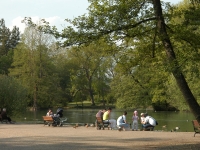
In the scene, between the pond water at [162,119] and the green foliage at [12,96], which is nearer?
the pond water at [162,119]

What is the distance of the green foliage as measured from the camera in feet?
115

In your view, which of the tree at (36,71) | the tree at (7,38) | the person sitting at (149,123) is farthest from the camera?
the tree at (7,38)

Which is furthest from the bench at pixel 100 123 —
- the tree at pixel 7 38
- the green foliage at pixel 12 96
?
the tree at pixel 7 38

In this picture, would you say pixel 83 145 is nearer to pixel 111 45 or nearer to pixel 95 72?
pixel 111 45

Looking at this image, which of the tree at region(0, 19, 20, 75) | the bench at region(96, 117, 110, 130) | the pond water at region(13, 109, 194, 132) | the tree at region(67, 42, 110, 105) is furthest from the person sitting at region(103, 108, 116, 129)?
the tree at region(0, 19, 20, 75)

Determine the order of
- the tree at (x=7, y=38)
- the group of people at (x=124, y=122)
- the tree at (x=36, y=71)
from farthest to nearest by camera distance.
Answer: the tree at (x=7, y=38), the tree at (x=36, y=71), the group of people at (x=124, y=122)

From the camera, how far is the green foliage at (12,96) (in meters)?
35.1

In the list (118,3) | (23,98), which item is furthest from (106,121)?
(23,98)

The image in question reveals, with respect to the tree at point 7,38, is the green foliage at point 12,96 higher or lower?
lower

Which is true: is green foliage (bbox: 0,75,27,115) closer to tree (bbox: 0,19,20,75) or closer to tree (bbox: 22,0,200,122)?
tree (bbox: 22,0,200,122)

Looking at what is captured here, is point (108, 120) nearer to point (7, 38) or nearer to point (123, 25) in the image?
point (123, 25)

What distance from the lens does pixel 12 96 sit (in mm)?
35406

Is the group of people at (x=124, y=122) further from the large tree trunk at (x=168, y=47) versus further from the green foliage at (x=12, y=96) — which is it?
the green foliage at (x=12, y=96)

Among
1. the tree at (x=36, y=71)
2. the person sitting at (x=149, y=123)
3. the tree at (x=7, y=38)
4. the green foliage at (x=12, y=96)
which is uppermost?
the tree at (x=7, y=38)
